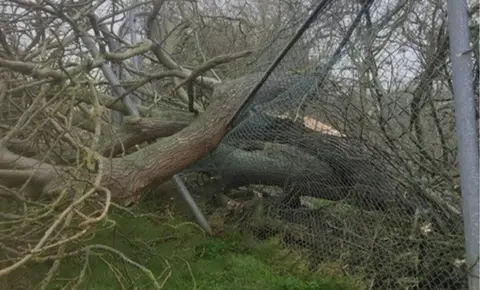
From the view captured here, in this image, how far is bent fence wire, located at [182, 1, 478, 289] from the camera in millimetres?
4227

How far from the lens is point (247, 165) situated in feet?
19.4

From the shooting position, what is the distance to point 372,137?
4.62m

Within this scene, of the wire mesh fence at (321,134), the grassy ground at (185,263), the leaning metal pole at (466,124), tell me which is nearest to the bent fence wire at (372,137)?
the wire mesh fence at (321,134)

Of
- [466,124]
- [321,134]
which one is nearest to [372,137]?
[321,134]

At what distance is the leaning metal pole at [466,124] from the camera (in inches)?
113

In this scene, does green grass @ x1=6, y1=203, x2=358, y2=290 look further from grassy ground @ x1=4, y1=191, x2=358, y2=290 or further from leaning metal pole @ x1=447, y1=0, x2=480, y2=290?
leaning metal pole @ x1=447, y1=0, x2=480, y2=290

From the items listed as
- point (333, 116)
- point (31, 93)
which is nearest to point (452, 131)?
point (333, 116)

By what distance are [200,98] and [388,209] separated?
319 cm

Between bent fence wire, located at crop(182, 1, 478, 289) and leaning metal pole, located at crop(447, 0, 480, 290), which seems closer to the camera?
leaning metal pole, located at crop(447, 0, 480, 290)

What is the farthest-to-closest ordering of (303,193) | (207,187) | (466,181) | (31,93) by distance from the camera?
(207,187) < (303,193) < (31,93) < (466,181)

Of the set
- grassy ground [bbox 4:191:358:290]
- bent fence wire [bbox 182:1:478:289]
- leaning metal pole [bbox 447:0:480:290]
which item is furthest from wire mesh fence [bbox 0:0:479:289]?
leaning metal pole [bbox 447:0:480:290]

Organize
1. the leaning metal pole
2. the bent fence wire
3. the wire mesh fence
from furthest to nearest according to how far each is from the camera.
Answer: the bent fence wire → the wire mesh fence → the leaning metal pole

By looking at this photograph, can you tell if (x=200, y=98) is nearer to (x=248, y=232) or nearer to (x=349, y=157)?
(x=248, y=232)

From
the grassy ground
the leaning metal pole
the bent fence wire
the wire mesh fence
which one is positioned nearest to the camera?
the leaning metal pole
